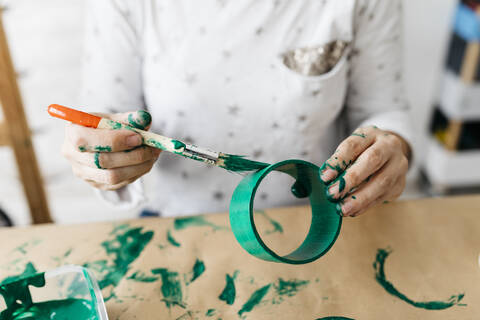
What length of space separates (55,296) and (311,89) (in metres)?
0.44

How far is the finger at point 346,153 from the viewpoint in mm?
469

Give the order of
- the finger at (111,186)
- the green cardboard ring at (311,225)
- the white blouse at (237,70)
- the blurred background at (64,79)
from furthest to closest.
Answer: the blurred background at (64,79), the white blouse at (237,70), the finger at (111,186), the green cardboard ring at (311,225)

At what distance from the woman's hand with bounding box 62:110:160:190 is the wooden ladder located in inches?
11.9

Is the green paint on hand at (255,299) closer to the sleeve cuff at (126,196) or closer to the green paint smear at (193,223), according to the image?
the green paint smear at (193,223)

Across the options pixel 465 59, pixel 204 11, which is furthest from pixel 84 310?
pixel 465 59

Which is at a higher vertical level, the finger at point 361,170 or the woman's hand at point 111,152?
the woman's hand at point 111,152

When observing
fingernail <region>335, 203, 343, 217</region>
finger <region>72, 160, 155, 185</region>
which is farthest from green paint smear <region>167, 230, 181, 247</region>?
fingernail <region>335, 203, 343, 217</region>

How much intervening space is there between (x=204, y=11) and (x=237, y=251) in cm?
35

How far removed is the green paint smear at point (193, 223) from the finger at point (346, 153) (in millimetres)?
188

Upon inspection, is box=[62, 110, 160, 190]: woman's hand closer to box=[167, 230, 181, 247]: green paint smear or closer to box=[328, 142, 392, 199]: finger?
box=[167, 230, 181, 247]: green paint smear

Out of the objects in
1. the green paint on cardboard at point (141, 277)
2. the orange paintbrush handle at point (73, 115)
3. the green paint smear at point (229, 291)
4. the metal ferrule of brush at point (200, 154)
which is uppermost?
the orange paintbrush handle at point (73, 115)

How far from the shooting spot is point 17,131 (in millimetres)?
779

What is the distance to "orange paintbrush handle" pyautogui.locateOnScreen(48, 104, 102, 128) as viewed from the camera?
45cm

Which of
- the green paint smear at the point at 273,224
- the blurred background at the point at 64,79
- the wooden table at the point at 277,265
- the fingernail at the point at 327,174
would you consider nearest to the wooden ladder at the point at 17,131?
the blurred background at the point at 64,79
